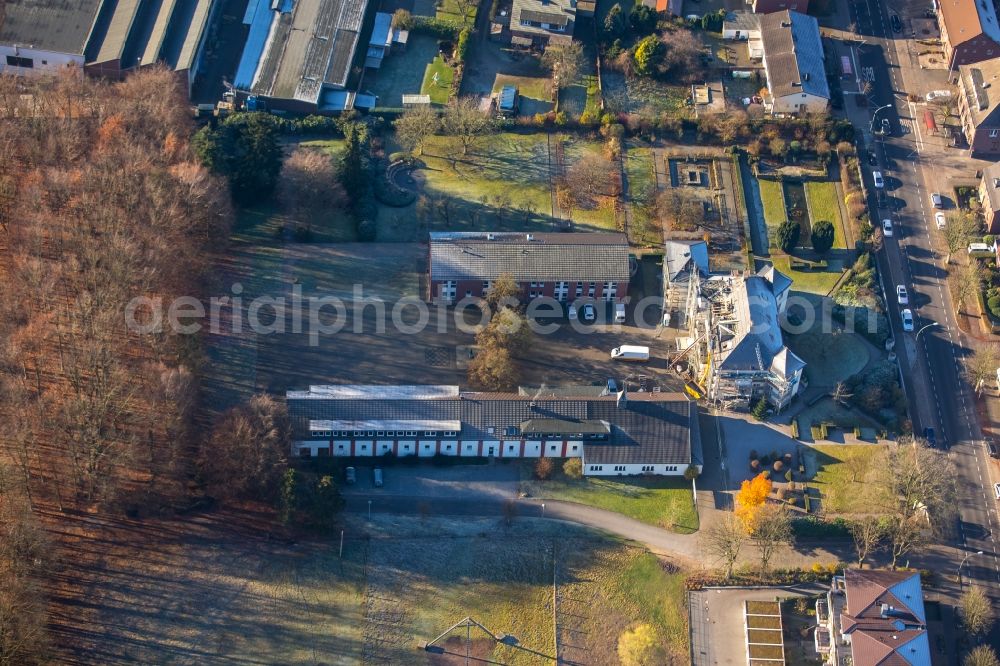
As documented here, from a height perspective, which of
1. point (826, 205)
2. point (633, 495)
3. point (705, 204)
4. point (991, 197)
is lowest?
point (633, 495)

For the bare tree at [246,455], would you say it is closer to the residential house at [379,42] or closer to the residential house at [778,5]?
the residential house at [379,42]

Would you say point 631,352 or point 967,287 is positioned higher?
point 967,287

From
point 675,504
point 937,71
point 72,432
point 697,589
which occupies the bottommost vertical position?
point 697,589

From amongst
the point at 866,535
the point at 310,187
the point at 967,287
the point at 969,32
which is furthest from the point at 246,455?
the point at 969,32

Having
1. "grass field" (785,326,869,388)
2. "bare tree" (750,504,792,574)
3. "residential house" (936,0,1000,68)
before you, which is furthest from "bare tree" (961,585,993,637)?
"residential house" (936,0,1000,68)

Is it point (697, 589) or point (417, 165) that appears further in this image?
point (417, 165)

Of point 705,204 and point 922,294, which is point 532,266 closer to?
point 705,204

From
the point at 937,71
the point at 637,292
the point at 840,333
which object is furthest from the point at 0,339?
the point at 937,71

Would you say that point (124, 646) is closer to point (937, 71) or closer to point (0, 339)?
point (0, 339)
